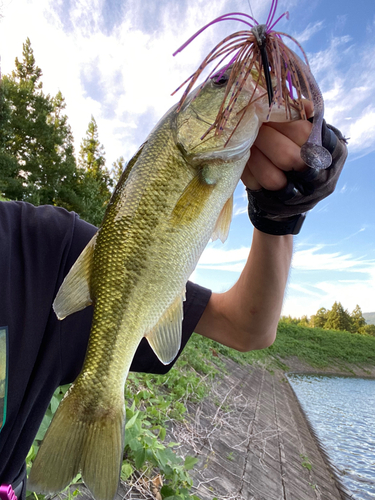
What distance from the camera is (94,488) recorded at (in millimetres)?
1109

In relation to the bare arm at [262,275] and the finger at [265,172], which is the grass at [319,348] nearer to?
the bare arm at [262,275]

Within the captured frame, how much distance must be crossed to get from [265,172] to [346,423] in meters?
19.9

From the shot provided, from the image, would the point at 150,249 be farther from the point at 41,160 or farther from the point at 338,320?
the point at 338,320

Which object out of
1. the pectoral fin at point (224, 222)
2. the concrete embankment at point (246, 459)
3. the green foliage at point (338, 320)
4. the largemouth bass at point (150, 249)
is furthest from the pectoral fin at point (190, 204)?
the green foliage at point (338, 320)

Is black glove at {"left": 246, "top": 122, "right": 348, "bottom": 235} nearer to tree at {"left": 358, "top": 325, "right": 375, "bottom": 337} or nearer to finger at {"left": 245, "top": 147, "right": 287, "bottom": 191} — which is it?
finger at {"left": 245, "top": 147, "right": 287, "bottom": 191}

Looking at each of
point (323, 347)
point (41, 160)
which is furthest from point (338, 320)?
point (41, 160)

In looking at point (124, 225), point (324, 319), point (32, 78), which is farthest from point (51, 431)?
point (324, 319)

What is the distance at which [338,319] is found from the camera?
213ft

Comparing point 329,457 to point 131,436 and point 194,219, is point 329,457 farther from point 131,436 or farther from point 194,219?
point 194,219

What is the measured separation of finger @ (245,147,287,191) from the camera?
1392 millimetres

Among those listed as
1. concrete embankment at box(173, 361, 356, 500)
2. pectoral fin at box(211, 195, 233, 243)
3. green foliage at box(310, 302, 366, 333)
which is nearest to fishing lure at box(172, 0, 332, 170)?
pectoral fin at box(211, 195, 233, 243)

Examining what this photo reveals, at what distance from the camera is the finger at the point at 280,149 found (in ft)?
4.31

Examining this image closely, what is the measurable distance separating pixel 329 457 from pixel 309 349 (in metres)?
24.4

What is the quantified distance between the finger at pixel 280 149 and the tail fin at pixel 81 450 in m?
1.11
